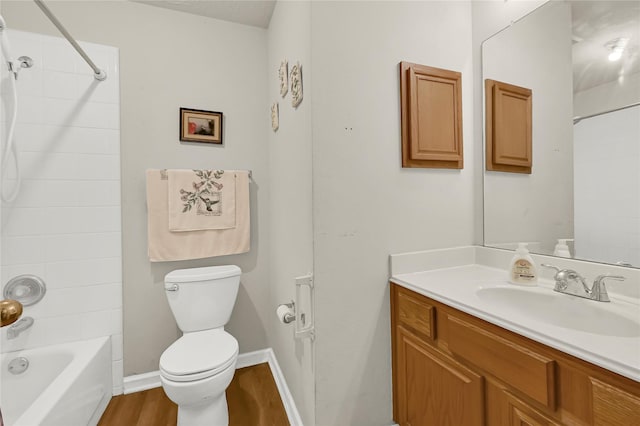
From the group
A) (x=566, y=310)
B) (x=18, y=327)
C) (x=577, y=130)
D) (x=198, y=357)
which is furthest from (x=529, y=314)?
(x=18, y=327)

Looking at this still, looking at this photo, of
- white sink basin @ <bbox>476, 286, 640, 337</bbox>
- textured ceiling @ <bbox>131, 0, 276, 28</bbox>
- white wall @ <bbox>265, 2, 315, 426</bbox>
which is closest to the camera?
white sink basin @ <bbox>476, 286, 640, 337</bbox>

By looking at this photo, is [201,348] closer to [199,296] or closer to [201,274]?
[199,296]

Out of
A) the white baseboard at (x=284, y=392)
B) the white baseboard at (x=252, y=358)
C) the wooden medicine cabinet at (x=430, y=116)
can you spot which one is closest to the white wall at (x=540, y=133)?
the wooden medicine cabinet at (x=430, y=116)

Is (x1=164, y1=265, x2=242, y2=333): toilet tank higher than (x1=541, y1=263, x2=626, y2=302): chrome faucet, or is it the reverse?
(x1=541, y1=263, x2=626, y2=302): chrome faucet

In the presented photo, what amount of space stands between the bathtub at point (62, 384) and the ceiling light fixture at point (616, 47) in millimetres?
2576

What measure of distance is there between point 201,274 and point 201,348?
0.44 meters

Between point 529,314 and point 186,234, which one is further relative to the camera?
point 186,234

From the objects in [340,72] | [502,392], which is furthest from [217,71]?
[502,392]

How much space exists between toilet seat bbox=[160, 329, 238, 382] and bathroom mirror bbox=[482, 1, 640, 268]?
1532 mm

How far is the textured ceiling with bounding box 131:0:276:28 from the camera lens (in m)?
1.80

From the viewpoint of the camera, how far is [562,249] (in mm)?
1156

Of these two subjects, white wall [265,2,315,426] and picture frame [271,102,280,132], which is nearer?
white wall [265,2,315,426]

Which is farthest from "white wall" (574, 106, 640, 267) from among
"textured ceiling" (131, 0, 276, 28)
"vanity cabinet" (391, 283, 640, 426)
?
"textured ceiling" (131, 0, 276, 28)

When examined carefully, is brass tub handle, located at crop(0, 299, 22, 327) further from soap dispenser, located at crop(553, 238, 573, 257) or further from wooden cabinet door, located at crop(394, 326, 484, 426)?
soap dispenser, located at crop(553, 238, 573, 257)
